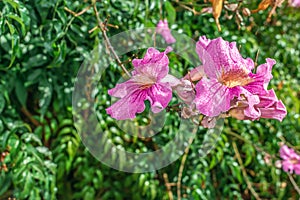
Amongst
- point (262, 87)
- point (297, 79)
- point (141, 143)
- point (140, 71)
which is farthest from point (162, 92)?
point (297, 79)

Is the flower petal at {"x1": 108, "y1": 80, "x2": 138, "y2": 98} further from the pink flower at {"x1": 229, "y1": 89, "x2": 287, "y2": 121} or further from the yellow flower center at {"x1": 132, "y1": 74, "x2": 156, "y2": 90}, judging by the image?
the pink flower at {"x1": 229, "y1": 89, "x2": 287, "y2": 121}

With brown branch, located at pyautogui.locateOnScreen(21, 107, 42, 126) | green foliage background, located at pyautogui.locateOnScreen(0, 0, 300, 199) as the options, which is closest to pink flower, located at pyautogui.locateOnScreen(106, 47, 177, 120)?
green foliage background, located at pyautogui.locateOnScreen(0, 0, 300, 199)

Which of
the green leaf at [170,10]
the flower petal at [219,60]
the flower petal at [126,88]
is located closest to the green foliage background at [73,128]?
the green leaf at [170,10]

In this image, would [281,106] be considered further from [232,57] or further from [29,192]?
[29,192]

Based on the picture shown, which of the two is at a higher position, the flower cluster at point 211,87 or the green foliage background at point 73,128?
the flower cluster at point 211,87

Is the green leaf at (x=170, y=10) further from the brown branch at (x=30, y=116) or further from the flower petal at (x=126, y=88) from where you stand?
the flower petal at (x=126, y=88)

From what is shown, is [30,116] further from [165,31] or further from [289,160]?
[289,160]

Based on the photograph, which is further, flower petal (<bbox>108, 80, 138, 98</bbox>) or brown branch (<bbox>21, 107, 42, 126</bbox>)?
brown branch (<bbox>21, 107, 42, 126</bbox>)
